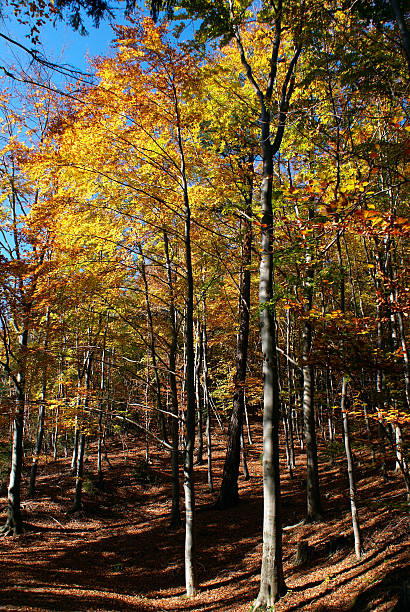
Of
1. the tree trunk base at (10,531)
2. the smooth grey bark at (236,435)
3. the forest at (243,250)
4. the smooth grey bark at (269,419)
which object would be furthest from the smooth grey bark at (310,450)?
A: the tree trunk base at (10,531)

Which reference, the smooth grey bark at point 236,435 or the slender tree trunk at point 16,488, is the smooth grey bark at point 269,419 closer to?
the smooth grey bark at point 236,435

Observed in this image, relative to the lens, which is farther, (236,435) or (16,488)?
(236,435)

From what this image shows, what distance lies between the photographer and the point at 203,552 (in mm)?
9156

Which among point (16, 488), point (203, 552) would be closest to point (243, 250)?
point (203, 552)

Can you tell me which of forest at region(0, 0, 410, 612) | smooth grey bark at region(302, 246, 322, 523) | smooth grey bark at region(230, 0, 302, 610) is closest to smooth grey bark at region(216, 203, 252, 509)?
forest at region(0, 0, 410, 612)

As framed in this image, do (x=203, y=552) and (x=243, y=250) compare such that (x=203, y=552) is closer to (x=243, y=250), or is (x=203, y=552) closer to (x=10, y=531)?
(x=10, y=531)

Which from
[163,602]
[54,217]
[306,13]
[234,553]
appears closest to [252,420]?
[234,553]

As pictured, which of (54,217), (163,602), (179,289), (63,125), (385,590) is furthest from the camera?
(179,289)

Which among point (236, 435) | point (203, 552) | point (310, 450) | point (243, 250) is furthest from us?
point (236, 435)

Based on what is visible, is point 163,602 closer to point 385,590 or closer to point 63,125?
point 385,590

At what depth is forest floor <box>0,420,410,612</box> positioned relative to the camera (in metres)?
5.39

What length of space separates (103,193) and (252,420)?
27.2 metres

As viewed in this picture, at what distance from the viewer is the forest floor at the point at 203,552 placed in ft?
17.7

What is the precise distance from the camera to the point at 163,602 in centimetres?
664
